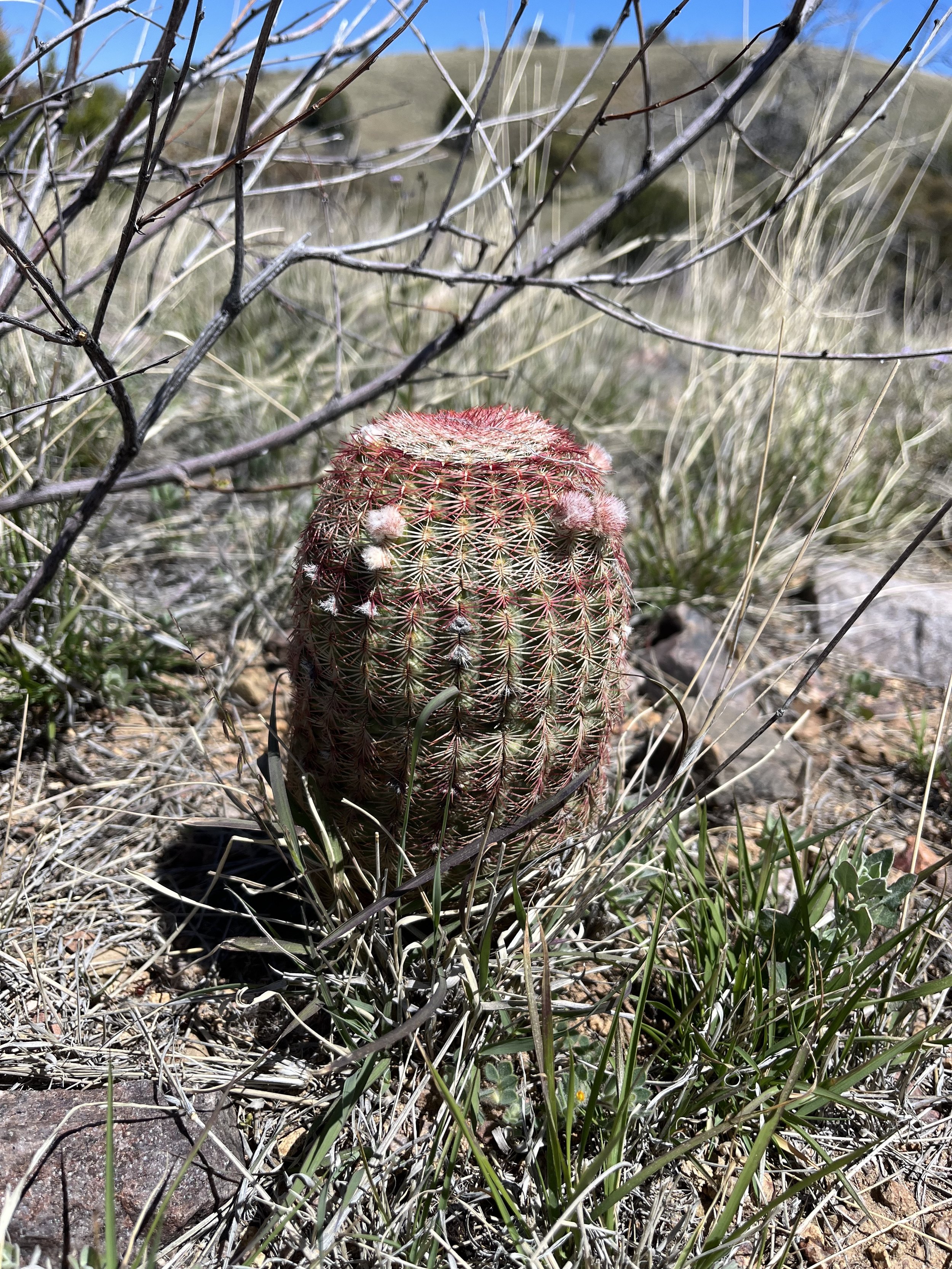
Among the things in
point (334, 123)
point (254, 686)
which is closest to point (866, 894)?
point (254, 686)

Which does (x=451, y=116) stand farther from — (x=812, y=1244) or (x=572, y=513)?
(x=812, y=1244)

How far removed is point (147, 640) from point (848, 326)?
11.3ft

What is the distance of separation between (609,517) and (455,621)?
13.1 inches

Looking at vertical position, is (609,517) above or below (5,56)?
below

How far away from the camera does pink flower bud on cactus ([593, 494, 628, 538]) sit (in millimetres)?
1378

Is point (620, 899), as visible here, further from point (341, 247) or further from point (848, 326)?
point (848, 326)

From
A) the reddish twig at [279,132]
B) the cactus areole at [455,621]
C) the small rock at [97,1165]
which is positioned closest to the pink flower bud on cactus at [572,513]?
the cactus areole at [455,621]

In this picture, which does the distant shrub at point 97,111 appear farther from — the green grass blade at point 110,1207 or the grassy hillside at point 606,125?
the green grass blade at point 110,1207

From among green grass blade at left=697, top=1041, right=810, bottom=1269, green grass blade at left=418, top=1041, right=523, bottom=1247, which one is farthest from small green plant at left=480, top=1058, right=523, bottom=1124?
green grass blade at left=697, top=1041, right=810, bottom=1269

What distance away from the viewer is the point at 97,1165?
1.19 metres

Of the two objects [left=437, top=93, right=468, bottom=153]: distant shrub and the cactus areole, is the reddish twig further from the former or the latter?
[left=437, top=93, right=468, bottom=153]: distant shrub

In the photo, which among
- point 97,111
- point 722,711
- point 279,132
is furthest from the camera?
point 97,111

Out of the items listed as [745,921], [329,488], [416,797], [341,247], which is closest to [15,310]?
[341,247]

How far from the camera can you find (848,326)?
397 centimetres
